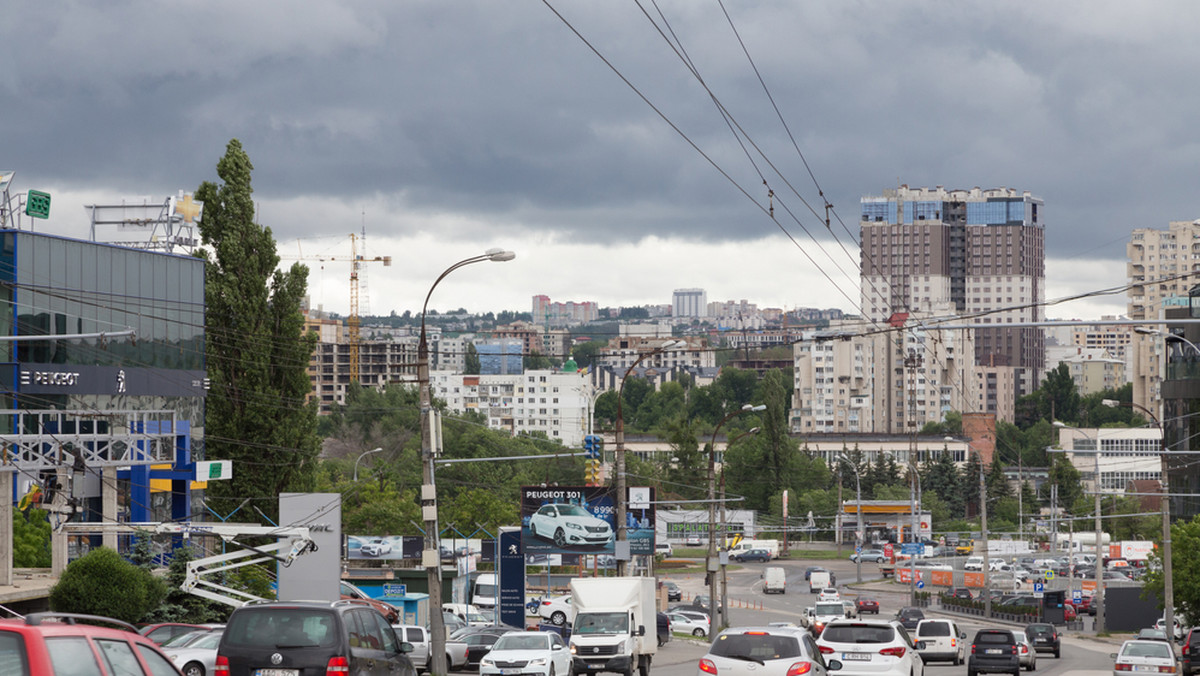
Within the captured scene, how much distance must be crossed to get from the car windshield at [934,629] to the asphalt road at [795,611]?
3.22 feet

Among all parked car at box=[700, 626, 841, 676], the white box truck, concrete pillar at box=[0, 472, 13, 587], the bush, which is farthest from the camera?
concrete pillar at box=[0, 472, 13, 587]

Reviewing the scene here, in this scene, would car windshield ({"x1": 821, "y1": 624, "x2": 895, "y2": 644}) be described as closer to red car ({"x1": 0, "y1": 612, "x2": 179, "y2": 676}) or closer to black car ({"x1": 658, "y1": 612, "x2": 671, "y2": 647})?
red car ({"x1": 0, "y1": 612, "x2": 179, "y2": 676})

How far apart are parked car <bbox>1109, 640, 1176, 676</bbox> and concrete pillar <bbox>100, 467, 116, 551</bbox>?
27.5m

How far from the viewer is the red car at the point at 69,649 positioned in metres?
8.44

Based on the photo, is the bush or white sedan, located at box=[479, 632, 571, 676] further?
the bush

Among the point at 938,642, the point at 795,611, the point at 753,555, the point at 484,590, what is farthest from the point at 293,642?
the point at 753,555

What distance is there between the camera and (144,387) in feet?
178

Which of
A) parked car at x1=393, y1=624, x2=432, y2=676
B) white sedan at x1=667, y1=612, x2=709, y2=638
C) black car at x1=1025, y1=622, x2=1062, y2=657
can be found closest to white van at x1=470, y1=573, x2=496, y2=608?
white sedan at x1=667, y1=612, x2=709, y2=638

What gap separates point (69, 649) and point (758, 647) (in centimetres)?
1137

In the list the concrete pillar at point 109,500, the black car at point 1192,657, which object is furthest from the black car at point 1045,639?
the concrete pillar at point 109,500

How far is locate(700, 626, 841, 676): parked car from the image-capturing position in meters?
18.1

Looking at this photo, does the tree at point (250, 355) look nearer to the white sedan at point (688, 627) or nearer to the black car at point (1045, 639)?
the white sedan at point (688, 627)

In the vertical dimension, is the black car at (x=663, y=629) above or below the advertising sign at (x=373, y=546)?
below

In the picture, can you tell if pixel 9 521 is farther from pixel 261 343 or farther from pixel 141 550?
pixel 261 343
